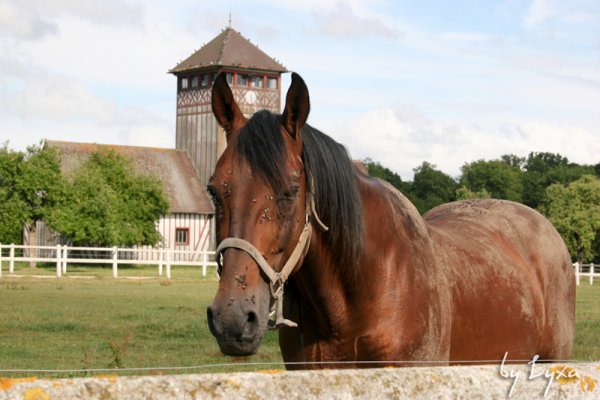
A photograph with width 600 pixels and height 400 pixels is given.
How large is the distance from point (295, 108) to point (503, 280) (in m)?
2.20

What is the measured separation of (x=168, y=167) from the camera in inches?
2515

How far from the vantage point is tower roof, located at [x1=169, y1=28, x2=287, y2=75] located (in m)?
65.0

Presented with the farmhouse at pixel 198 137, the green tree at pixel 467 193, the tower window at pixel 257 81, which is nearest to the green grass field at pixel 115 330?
the farmhouse at pixel 198 137

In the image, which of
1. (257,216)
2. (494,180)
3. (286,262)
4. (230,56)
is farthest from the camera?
(494,180)

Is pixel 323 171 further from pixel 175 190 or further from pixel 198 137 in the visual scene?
pixel 198 137

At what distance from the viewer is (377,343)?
4559 millimetres

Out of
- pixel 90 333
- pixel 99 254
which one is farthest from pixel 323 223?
pixel 99 254

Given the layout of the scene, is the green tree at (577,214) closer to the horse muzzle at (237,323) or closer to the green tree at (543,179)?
the green tree at (543,179)

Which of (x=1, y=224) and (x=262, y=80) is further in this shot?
(x=262, y=80)

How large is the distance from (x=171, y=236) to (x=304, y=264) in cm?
5608

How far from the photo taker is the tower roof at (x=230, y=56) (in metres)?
65.0

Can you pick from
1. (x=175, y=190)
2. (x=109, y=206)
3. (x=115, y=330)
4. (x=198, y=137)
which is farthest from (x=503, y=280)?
(x=198, y=137)

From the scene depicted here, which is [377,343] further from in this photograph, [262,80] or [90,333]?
[262,80]

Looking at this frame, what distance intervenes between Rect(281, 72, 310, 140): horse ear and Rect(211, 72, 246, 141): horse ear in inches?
9.9
